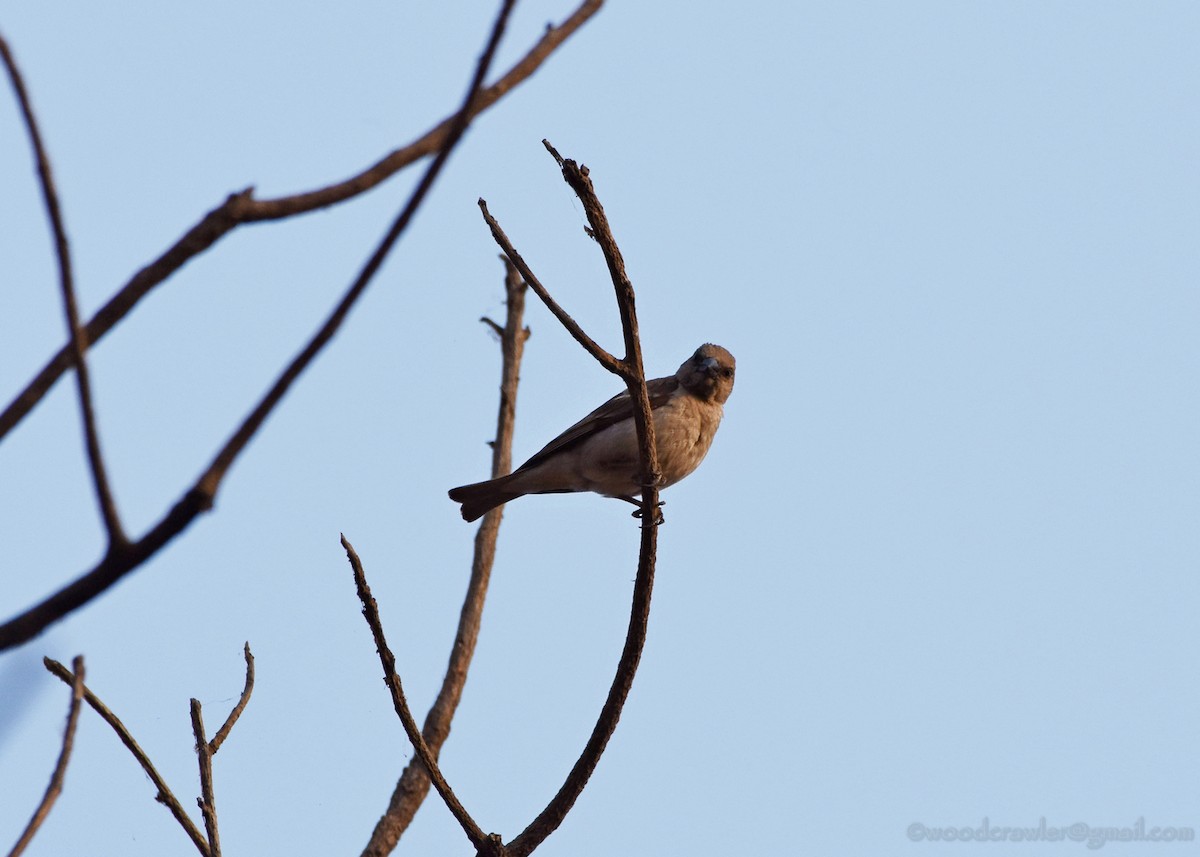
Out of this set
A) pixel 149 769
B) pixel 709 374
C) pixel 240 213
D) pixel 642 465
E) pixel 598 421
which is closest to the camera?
pixel 240 213

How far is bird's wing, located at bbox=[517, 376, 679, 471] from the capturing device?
7.46 metres

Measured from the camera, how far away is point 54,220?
151 cm

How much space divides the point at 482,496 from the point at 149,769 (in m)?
3.81

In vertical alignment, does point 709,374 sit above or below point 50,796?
above

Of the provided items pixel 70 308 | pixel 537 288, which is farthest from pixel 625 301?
pixel 70 308

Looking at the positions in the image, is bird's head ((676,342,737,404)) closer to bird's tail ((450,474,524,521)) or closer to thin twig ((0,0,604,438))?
bird's tail ((450,474,524,521))

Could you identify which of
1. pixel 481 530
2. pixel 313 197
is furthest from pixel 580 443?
pixel 313 197

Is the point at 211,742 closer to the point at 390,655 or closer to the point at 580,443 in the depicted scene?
the point at 390,655

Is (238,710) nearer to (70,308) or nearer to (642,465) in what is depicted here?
(642,465)

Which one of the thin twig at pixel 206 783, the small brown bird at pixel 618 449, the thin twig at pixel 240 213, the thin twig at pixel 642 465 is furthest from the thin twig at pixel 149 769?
the small brown bird at pixel 618 449

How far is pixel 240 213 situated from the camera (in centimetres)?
179

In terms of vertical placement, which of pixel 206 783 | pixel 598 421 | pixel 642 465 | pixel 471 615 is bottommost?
pixel 206 783

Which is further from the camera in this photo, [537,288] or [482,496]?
[482,496]

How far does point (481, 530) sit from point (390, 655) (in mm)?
3441
